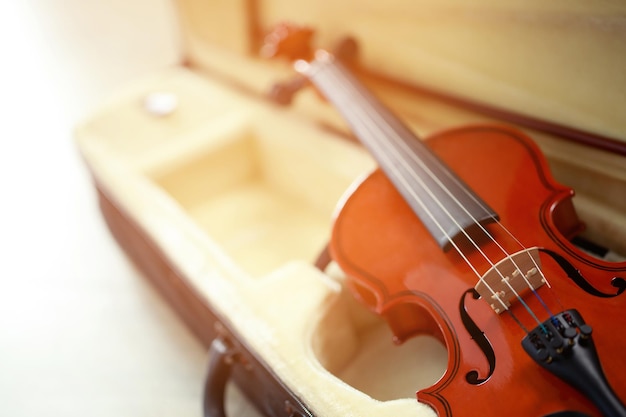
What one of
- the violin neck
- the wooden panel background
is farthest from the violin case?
the violin neck

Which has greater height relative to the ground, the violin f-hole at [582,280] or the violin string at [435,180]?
the violin string at [435,180]

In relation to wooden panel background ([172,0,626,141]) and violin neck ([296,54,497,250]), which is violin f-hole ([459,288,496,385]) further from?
wooden panel background ([172,0,626,141])

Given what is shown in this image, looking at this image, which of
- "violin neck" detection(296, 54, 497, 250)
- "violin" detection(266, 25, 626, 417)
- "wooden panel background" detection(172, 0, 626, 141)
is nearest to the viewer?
"violin" detection(266, 25, 626, 417)

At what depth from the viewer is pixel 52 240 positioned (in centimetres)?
181

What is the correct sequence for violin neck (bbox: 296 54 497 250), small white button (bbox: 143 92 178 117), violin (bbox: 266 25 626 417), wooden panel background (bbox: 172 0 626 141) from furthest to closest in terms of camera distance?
1. small white button (bbox: 143 92 178 117)
2. wooden panel background (bbox: 172 0 626 141)
3. violin neck (bbox: 296 54 497 250)
4. violin (bbox: 266 25 626 417)

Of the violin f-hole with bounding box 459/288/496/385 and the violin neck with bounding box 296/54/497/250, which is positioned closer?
the violin f-hole with bounding box 459/288/496/385

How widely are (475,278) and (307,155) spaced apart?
69cm

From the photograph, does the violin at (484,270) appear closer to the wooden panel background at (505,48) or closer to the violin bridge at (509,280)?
the violin bridge at (509,280)

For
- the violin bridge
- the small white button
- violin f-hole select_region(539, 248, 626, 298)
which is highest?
the small white button

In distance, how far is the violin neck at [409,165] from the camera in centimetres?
85

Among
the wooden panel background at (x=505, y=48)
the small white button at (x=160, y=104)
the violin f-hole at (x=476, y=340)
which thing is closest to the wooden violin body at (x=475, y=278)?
the violin f-hole at (x=476, y=340)

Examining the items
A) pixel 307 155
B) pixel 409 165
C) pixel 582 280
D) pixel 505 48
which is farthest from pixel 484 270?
pixel 307 155

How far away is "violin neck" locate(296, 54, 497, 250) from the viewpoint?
2.80 feet

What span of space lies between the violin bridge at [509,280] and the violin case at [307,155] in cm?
13
